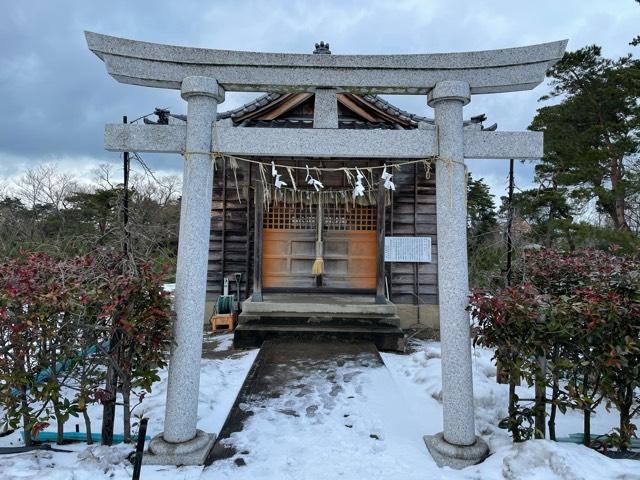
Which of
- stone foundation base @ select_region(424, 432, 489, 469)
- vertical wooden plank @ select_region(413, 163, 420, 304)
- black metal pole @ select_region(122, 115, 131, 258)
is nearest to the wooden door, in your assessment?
vertical wooden plank @ select_region(413, 163, 420, 304)

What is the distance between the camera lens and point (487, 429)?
4.01 metres

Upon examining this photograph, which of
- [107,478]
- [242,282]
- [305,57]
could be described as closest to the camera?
[107,478]

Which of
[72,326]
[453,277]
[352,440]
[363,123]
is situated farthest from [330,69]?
[363,123]

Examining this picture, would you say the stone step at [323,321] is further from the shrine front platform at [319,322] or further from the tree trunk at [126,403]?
the tree trunk at [126,403]

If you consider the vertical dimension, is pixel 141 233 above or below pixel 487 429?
above

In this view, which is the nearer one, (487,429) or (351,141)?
(351,141)

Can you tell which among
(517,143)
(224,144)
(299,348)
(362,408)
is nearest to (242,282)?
(299,348)

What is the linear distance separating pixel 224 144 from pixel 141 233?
1.24 meters

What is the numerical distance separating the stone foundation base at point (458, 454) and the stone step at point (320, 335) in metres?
3.84

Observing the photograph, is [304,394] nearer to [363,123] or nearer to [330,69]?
[330,69]

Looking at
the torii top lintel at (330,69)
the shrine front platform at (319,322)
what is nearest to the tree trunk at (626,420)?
the torii top lintel at (330,69)

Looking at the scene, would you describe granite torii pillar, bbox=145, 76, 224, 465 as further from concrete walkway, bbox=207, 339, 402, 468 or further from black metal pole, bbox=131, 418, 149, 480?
black metal pole, bbox=131, 418, 149, 480

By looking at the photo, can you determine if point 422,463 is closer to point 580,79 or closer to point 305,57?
point 305,57

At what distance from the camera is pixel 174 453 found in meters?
3.35
